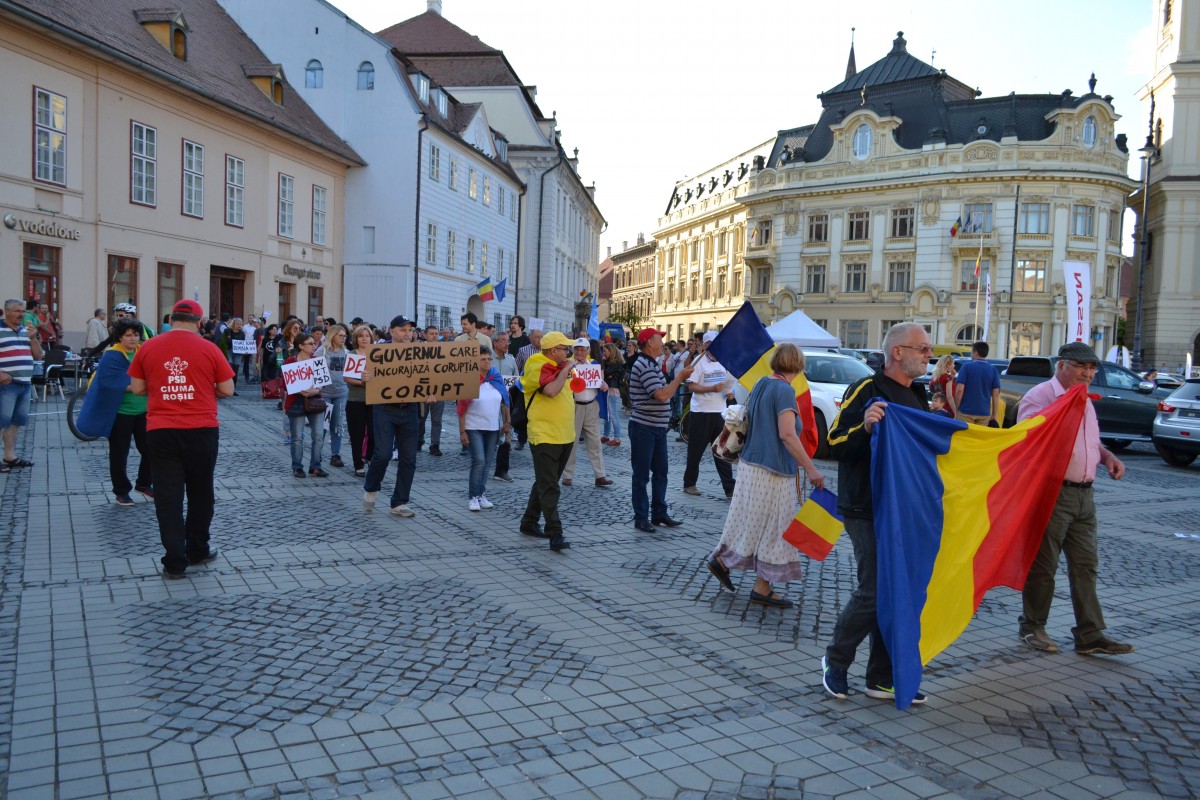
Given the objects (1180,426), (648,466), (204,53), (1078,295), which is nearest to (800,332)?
(1078,295)

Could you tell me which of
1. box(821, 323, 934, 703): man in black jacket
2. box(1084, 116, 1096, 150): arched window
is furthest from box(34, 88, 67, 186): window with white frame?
box(1084, 116, 1096, 150): arched window

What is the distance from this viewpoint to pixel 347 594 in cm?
643

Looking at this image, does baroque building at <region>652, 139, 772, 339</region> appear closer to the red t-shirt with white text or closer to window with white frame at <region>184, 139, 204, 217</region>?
window with white frame at <region>184, 139, 204, 217</region>

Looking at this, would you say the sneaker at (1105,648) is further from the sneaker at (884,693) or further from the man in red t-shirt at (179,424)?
the man in red t-shirt at (179,424)

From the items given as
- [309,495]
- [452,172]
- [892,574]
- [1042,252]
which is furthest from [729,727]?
[1042,252]

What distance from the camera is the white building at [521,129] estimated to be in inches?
2012

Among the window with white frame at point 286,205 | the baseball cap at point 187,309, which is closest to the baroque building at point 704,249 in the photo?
the window with white frame at point 286,205

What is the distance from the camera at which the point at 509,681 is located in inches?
193

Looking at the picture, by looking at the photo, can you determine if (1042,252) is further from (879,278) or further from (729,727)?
(729,727)

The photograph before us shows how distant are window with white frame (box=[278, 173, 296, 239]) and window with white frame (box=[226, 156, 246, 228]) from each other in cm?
233

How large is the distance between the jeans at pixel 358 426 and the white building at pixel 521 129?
4072 cm

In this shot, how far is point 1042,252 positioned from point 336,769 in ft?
205

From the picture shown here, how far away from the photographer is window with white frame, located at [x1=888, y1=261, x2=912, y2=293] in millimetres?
61750

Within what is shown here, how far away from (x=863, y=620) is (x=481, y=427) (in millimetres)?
5824
